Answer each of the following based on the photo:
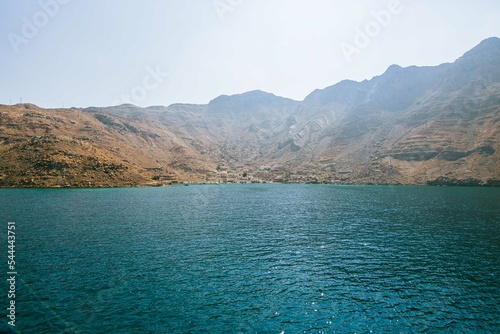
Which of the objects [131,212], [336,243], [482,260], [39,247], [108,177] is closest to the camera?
[482,260]

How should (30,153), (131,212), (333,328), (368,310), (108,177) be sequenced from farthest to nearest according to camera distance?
1. (108,177)
2. (30,153)
3. (131,212)
4. (368,310)
5. (333,328)

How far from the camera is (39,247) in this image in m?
41.9

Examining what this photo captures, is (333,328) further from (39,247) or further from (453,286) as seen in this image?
(39,247)

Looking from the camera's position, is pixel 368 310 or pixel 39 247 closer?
pixel 368 310

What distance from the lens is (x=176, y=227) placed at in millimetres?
59594

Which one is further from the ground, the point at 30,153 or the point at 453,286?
the point at 30,153

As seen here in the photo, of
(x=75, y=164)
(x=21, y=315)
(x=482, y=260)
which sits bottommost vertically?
(x=482, y=260)

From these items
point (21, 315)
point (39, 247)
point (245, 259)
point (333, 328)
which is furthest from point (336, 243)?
point (39, 247)

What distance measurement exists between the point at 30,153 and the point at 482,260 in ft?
625

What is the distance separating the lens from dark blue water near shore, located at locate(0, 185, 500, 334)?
2417 centimetres

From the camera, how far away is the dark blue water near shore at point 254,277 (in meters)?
24.2

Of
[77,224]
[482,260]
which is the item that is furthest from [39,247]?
[482,260]

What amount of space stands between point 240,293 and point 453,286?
79.0 feet

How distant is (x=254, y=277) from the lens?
110 ft
